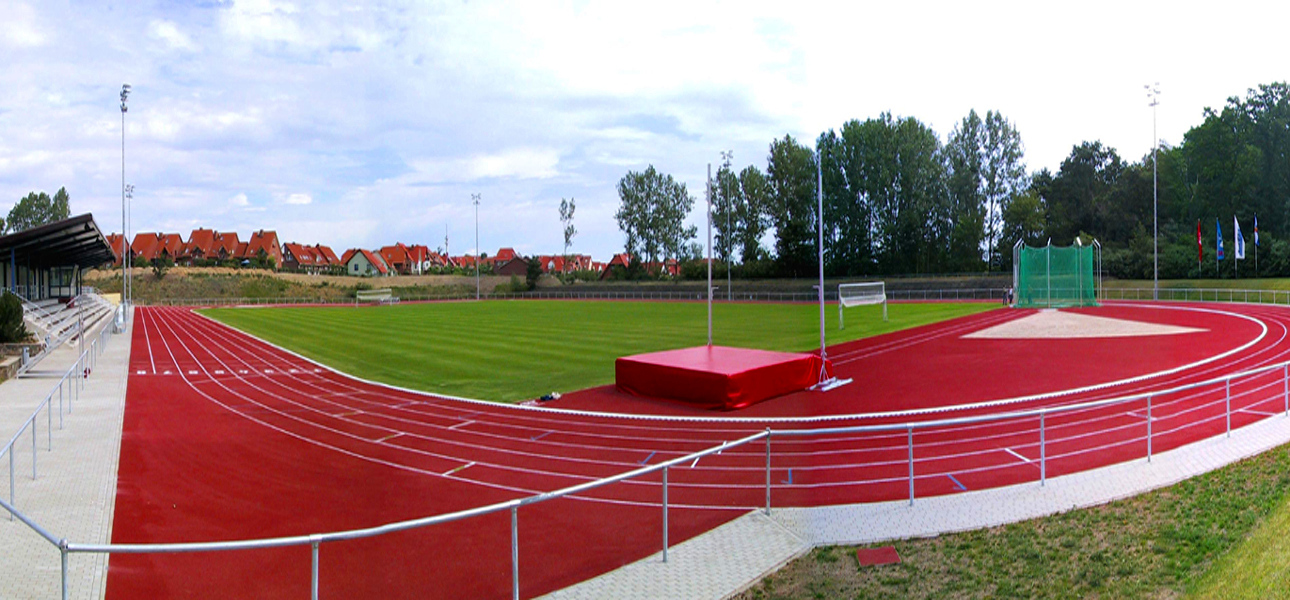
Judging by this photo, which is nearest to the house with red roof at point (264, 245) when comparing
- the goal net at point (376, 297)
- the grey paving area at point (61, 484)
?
the goal net at point (376, 297)

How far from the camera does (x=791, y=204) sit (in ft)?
226

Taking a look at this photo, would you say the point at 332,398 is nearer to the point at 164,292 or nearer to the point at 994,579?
the point at 994,579

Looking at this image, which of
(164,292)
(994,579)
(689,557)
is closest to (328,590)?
(689,557)

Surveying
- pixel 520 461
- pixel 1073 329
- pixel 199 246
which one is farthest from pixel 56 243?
pixel 199 246

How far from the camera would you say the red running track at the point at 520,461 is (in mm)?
7879

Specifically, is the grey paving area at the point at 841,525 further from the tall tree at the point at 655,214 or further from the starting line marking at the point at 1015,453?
the tall tree at the point at 655,214

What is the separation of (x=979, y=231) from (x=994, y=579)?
216 feet

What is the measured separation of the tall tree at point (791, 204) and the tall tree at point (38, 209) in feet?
315

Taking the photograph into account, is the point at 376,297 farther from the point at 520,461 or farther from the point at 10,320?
the point at 520,461

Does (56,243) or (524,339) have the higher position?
(56,243)

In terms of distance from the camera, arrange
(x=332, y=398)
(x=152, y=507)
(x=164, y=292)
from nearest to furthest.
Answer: (x=152, y=507)
(x=332, y=398)
(x=164, y=292)

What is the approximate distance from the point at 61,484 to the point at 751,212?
67697 millimetres

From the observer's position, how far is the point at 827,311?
146ft

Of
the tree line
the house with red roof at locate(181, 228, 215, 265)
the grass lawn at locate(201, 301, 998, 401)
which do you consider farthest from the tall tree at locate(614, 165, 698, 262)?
the house with red roof at locate(181, 228, 215, 265)
